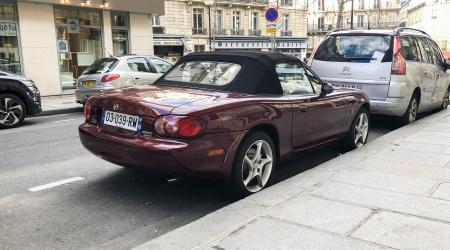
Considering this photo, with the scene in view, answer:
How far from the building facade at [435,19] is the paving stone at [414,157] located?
77.7 m

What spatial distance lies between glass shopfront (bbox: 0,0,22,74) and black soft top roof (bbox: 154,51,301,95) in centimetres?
1163

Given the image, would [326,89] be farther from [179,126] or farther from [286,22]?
[286,22]

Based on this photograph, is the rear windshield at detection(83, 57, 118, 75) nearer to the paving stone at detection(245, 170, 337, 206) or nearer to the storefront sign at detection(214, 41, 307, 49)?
the paving stone at detection(245, 170, 337, 206)

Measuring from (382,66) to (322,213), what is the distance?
5.01m

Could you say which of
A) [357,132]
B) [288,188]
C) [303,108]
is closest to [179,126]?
[288,188]

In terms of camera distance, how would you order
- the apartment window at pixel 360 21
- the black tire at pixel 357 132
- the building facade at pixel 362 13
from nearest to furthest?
the black tire at pixel 357 132 < the building facade at pixel 362 13 < the apartment window at pixel 360 21

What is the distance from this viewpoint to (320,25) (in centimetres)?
7488

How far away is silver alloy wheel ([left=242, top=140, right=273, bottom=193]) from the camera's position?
442 centimetres

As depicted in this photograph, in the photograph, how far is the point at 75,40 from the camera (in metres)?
16.8

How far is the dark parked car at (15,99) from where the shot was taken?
8.98 meters

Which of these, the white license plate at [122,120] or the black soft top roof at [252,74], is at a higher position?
the black soft top roof at [252,74]

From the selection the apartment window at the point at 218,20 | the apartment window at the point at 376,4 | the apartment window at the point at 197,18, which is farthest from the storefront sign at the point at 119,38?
the apartment window at the point at 376,4

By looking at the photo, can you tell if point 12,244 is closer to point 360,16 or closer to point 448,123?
point 448,123

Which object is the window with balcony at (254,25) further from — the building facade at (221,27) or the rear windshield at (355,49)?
the rear windshield at (355,49)
